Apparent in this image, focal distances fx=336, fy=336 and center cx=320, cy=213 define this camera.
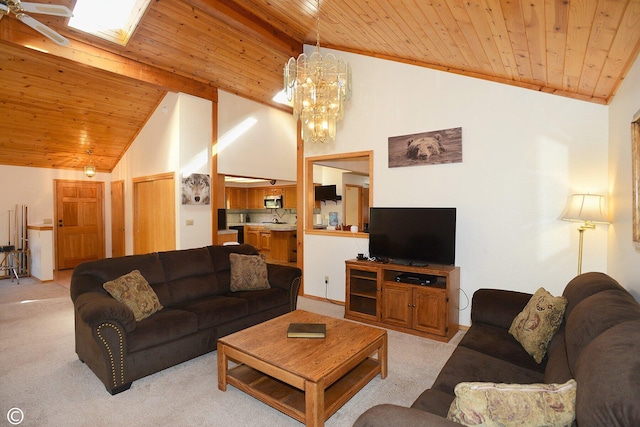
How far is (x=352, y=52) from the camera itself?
474 cm

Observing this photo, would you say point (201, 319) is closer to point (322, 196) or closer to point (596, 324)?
point (596, 324)

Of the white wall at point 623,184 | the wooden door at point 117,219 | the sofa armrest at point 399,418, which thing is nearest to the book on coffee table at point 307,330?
the sofa armrest at point 399,418

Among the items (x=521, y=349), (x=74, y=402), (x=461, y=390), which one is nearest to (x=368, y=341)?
(x=521, y=349)

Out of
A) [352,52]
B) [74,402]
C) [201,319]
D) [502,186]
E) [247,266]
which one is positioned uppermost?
[352,52]

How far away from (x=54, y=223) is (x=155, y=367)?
6.36m

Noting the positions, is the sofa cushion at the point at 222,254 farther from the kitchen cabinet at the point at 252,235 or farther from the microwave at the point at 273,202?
the microwave at the point at 273,202

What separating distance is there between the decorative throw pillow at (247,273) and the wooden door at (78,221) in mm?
5590

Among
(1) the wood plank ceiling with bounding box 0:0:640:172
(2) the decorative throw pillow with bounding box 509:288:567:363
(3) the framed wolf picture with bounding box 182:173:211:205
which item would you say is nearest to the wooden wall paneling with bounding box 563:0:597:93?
(1) the wood plank ceiling with bounding box 0:0:640:172

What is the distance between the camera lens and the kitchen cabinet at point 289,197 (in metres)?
9.59

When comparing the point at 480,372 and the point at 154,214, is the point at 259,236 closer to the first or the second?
the point at 154,214

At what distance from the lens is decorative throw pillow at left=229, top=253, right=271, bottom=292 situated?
3.86 meters

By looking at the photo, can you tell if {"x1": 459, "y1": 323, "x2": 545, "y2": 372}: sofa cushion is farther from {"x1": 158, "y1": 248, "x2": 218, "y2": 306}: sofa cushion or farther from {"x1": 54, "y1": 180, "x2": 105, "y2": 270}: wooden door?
{"x1": 54, "y1": 180, "x2": 105, "y2": 270}: wooden door

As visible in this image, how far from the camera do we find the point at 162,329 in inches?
110

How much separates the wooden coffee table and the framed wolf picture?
349cm
